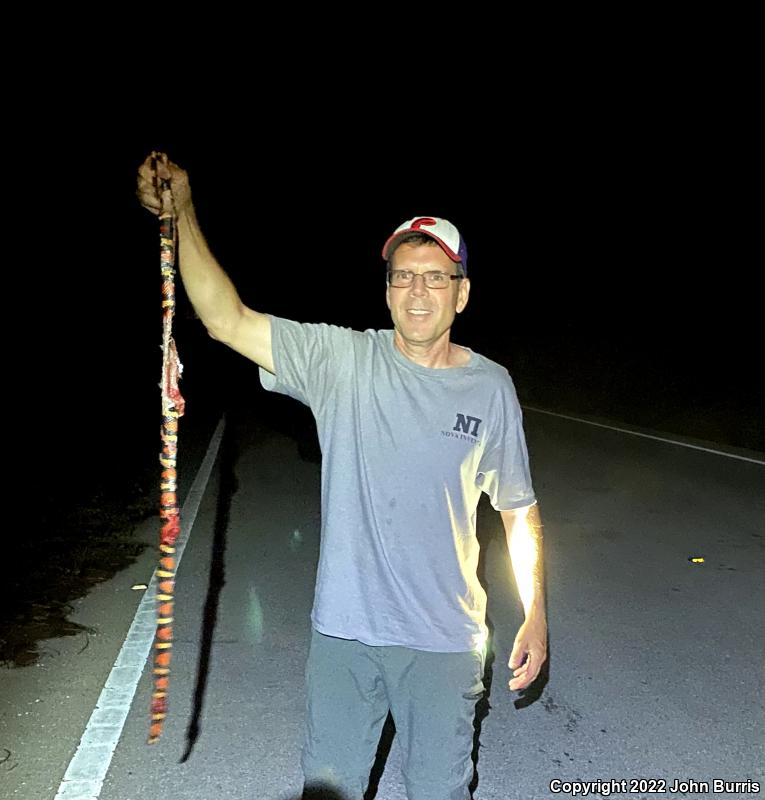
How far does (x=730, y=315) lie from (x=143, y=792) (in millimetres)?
27675

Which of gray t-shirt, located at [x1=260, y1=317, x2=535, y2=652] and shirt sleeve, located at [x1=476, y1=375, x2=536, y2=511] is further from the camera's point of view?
shirt sleeve, located at [x1=476, y1=375, x2=536, y2=511]

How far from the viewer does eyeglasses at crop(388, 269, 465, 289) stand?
258cm

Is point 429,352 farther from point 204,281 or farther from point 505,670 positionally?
point 505,670

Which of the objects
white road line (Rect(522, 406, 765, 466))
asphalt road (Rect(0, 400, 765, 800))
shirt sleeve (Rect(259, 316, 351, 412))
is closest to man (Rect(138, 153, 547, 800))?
shirt sleeve (Rect(259, 316, 351, 412))

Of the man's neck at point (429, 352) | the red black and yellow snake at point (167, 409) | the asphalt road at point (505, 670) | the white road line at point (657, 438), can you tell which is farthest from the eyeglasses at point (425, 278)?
the white road line at point (657, 438)

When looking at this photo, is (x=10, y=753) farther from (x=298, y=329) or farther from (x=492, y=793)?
(x=298, y=329)

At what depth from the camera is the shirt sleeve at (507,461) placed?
8.39 ft

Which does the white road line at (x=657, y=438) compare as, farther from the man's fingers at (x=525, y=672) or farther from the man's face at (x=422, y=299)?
the man's face at (x=422, y=299)

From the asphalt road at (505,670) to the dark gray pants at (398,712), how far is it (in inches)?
41.7

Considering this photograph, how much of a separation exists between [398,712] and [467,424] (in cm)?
92

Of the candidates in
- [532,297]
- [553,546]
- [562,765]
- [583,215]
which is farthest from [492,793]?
[583,215]

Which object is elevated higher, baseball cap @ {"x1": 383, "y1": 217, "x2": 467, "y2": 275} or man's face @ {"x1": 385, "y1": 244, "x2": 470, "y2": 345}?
baseball cap @ {"x1": 383, "y1": 217, "x2": 467, "y2": 275}

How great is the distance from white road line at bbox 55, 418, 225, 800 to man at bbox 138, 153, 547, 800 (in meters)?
1.33

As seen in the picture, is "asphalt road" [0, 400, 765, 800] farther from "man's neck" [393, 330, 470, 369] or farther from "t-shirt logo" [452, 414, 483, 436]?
"man's neck" [393, 330, 470, 369]
